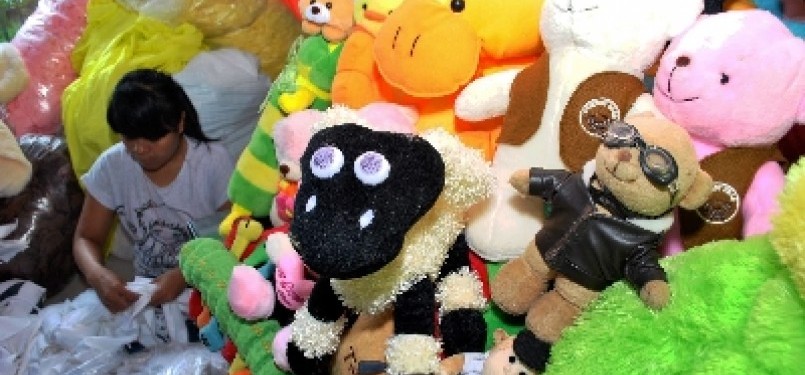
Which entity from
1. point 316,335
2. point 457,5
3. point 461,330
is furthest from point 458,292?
point 457,5

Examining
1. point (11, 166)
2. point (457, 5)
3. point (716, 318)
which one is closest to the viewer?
point (716, 318)

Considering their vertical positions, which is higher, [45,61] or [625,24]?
[625,24]

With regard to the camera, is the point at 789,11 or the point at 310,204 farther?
the point at 789,11

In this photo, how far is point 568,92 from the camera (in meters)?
1.05

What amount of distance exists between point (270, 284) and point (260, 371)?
13 cm

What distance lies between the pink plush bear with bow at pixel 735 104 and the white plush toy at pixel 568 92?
38 millimetres

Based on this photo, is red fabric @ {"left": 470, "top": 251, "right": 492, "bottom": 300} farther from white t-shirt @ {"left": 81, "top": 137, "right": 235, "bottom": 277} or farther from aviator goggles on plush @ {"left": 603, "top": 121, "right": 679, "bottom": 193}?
white t-shirt @ {"left": 81, "top": 137, "right": 235, "bottom": 277}

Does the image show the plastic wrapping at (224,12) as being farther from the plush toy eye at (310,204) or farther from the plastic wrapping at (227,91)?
the plush toy eye at (310,204)

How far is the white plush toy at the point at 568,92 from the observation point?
3.35ft

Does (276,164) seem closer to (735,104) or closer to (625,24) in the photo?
(625,24)

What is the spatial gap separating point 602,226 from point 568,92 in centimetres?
23

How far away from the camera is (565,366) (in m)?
A: 0.81

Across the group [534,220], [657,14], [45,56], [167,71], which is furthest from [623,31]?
[45,56]

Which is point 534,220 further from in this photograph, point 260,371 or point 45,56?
point 45,56
